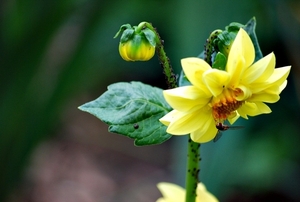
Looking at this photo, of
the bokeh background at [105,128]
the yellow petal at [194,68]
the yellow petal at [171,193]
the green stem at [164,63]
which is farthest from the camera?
the bokeh background at [105,128]

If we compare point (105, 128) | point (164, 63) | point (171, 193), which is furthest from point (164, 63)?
point (105, 128)

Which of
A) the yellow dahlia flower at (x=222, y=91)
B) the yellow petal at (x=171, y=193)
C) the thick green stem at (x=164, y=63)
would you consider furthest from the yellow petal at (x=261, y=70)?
the yellow petal at (x=171, y=193)

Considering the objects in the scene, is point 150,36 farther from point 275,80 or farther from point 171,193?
point 171,193

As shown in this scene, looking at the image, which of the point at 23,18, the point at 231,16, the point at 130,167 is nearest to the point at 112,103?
the point at 23,18

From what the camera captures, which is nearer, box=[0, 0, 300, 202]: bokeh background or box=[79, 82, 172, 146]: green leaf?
box=[79, 82, 172, 146]: green leaf

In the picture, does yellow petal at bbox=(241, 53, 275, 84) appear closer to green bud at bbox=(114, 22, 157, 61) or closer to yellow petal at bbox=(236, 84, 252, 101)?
yellow petal at bbox=(236, 84, 252, 101)

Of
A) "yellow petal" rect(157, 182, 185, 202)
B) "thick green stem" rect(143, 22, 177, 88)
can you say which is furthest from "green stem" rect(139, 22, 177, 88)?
"yellow petal" rect(157, 182, 185, 202)

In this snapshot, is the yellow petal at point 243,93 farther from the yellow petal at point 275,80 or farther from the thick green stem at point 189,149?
the thick green stem at point 189,149
